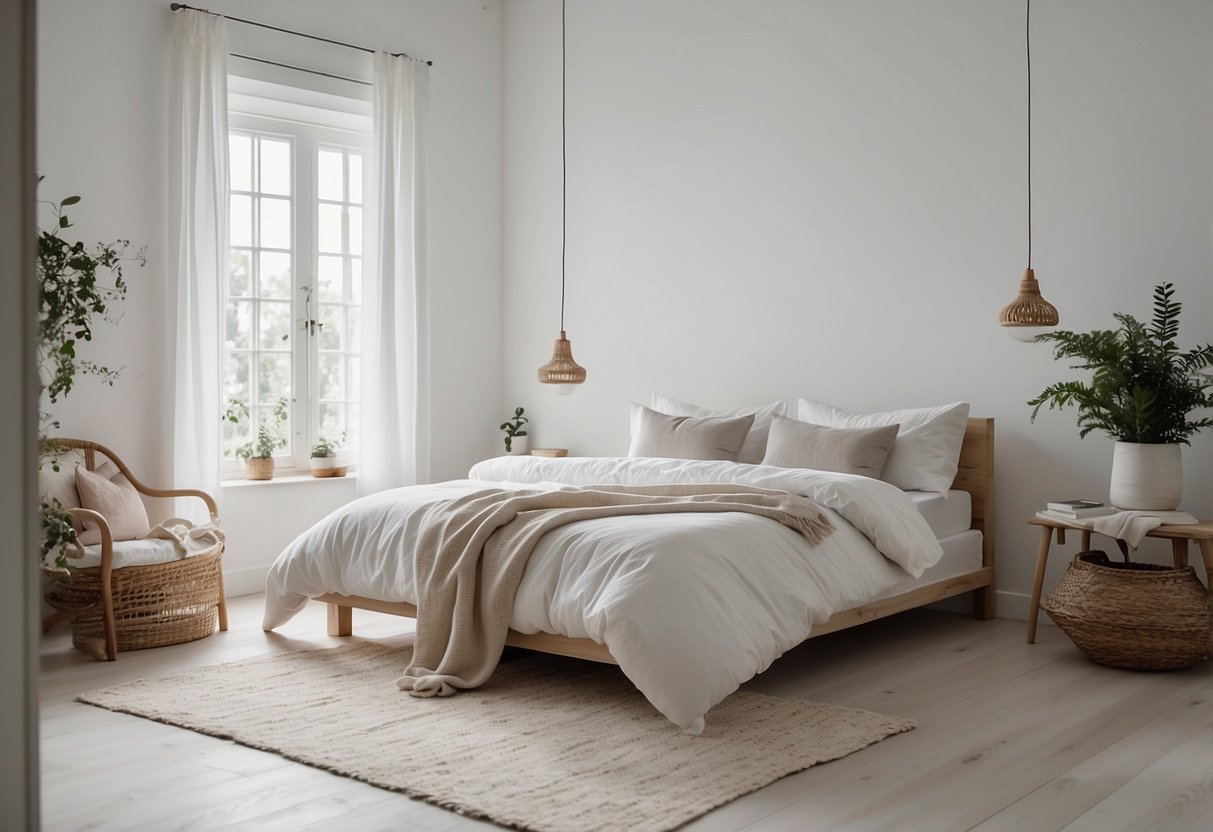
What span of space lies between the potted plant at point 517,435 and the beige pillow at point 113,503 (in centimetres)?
232

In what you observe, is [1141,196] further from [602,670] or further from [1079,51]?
[602,670]

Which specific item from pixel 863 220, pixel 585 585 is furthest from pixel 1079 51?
pixel 585 585

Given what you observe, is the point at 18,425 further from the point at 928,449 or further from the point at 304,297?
the point at 304,297

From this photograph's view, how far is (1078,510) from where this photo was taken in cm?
414

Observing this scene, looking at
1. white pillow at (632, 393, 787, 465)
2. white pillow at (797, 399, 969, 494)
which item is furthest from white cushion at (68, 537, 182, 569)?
white pillow at (797, 399, 969, 494)

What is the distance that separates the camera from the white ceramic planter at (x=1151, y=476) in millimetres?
4016

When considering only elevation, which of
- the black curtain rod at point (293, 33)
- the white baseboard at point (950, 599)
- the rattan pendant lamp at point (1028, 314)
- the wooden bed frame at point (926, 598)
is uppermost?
the black curtain rod at point (293, 33)

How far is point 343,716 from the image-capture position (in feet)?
10.9

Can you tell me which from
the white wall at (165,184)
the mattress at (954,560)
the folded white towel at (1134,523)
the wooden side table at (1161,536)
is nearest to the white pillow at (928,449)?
the mattress at (954,560)

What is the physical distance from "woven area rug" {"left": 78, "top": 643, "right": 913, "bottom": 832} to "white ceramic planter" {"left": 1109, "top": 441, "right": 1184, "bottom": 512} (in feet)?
4.83

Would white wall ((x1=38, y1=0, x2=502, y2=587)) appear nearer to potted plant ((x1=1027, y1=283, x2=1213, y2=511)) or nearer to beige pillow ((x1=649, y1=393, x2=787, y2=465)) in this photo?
beige pillow ((x1=649, y1=393, x2=787, y2=465))

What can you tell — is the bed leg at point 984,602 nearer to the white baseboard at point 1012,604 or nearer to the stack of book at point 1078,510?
the white baseboard at point 1012,604

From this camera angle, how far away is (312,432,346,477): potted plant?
5.75m

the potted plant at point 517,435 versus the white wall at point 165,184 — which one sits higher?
the white wall at point 165,184
